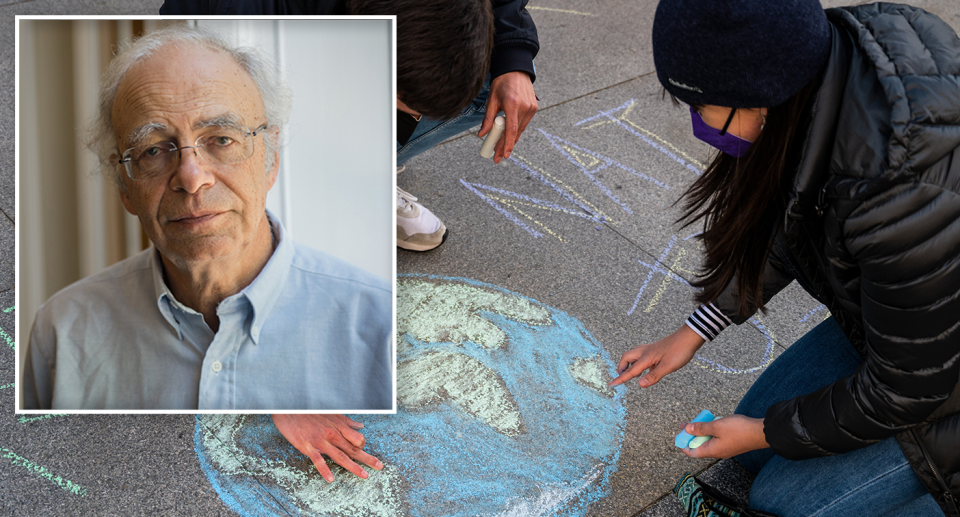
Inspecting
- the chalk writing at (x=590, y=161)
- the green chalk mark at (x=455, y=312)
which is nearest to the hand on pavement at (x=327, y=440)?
the green chalk mark at (x=455, y=312)

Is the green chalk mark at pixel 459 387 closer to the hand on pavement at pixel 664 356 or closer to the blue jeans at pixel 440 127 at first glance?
the hand on pavement at pixel 664 356

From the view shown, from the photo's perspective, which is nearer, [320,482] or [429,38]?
[429,38]

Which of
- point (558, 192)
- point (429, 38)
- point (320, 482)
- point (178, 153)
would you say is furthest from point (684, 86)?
point (558, 192)

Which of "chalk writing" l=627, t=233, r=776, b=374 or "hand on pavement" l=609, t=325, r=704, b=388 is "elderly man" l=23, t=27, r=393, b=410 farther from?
"chalk writing" l=627, t=233, r=776, b=374

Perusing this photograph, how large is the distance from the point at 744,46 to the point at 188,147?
1.05 meters

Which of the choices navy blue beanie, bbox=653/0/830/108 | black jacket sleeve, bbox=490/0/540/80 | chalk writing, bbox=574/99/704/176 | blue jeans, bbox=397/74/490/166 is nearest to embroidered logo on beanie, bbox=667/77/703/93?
navy blue beanie, bbox=653/0/830/108

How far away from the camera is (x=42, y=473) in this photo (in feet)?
6.45

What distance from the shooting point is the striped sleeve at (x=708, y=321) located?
79.8 inches

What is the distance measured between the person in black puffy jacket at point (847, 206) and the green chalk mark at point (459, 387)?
2.20 feet

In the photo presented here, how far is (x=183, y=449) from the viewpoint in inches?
80.9

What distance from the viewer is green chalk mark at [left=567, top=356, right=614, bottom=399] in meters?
2.36

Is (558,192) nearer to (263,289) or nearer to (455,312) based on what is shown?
(455,312)

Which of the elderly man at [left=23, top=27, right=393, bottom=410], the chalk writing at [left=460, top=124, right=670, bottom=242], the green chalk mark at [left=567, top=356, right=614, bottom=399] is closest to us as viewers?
the elderly man at [left=23, top=27, right=393, bottom=410]

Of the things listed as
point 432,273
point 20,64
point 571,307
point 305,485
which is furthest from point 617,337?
point 20,64
